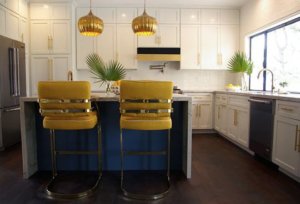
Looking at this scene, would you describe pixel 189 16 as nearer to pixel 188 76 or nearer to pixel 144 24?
pixel 188 76

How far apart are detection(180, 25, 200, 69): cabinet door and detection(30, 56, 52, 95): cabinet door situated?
2951 mm

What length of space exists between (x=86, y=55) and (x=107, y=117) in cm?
297

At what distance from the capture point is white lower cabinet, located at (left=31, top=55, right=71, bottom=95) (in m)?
4.85

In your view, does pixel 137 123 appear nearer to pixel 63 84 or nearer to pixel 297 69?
pixel 63 84

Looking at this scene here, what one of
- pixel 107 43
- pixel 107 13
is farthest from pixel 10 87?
pixel 107 13

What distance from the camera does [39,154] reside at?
2701mm

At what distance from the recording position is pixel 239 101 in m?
3.77

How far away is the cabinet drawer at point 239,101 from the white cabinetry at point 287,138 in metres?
0.84

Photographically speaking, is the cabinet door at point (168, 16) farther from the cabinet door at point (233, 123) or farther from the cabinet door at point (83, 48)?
the cabinet door at point (233, 123)

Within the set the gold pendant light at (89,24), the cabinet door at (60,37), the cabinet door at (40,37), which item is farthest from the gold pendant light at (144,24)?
the cabinet door at (40,37)

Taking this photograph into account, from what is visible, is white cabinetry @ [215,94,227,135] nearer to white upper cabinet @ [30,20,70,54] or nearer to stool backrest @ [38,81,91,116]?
stool backrest @ [38,81,91,116]

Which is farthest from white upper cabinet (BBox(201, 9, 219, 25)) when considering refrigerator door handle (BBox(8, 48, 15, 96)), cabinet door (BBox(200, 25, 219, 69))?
refrigerator door handle (BBox(8, 48, 15, 96))

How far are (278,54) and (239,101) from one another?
114 cm

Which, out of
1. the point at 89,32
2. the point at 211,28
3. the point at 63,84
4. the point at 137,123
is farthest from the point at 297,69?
the point at 63,84
